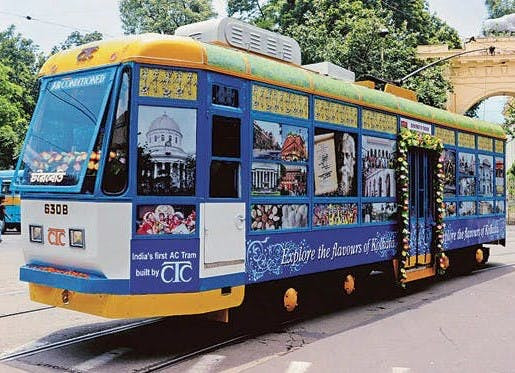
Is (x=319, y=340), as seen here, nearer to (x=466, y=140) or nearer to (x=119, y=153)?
(x=119, y=153)

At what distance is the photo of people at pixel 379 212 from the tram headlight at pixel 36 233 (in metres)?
4.51

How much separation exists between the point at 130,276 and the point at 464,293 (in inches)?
268

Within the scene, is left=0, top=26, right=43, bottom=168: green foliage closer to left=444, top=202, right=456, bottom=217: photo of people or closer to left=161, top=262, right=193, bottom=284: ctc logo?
left=444, top=202, right=456, bottom=217: photo of people

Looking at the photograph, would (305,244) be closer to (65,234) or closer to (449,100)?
(65,234)

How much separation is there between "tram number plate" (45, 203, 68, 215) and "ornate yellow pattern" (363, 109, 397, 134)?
4.61 m

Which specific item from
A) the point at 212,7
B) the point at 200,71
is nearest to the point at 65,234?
the point at 200,71

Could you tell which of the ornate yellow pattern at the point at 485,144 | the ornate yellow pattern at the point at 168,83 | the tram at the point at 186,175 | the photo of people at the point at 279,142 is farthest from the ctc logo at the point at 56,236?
the ornate yellow pattern at the point at 485,144

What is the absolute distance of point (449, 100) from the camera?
113 feet

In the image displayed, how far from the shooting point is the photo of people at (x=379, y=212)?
938 cm

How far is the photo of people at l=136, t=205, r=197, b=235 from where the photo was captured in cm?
631

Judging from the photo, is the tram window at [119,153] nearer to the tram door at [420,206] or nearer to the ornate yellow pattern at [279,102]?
the ornate yellow pattern at [279,102]

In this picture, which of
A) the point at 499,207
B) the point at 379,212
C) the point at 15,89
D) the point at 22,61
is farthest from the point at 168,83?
the point at 22,61

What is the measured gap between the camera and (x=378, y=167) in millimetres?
9758

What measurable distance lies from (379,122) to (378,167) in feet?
2.23
